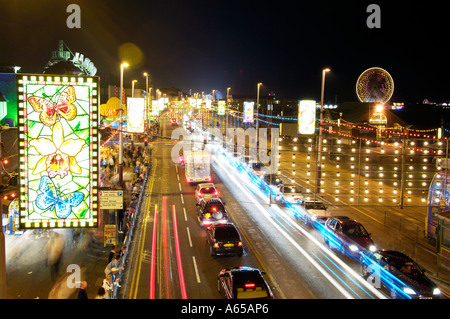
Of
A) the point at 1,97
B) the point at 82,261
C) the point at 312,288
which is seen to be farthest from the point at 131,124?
the point at 312,288

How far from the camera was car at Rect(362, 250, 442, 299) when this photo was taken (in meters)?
14.4

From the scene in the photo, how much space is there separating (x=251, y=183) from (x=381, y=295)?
71.0 feet

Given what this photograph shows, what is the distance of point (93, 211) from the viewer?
807cm

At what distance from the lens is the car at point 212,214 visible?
23422mm

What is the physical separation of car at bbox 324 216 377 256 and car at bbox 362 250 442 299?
74.6 inches

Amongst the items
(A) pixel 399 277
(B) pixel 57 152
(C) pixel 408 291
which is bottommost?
(C) pixel 408 291

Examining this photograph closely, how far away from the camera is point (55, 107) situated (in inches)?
307

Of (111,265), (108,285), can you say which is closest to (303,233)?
(111,265)

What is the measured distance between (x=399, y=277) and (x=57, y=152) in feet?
43.3

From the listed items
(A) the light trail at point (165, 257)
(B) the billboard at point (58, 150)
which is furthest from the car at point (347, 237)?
(B) the billboard at point (58, 150)

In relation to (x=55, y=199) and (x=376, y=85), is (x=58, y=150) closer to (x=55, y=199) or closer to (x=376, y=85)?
(x=55, y=199)

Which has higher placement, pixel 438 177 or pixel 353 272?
pixel 438 177
